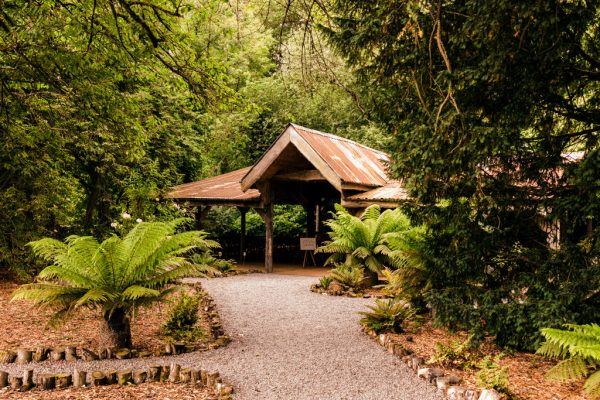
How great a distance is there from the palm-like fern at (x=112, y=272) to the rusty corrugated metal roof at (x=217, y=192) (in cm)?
817

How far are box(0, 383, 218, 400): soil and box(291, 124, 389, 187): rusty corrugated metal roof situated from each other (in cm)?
777

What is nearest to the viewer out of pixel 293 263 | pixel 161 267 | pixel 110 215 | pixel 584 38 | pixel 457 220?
pixel 457 220

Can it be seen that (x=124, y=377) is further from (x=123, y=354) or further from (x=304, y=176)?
(x=304, y=176)

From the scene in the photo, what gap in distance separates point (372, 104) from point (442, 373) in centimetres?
299

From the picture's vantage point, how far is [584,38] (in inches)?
199

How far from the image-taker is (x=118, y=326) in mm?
5371

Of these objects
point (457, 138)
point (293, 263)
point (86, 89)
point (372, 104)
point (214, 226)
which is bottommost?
point (293, 263)

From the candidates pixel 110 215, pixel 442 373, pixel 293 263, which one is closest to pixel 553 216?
pixel 442 373

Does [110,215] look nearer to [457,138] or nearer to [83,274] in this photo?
[83,274]

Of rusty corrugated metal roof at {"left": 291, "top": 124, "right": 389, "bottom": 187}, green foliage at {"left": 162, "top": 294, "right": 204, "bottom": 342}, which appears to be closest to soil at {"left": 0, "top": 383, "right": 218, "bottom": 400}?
green foliage at {"left": 162, "top": 294, "right": 204, "bottom": 342}

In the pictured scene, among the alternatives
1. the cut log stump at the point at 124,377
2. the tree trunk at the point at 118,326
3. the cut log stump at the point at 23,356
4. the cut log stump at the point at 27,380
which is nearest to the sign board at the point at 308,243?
the tree trunk at the point at 118,326

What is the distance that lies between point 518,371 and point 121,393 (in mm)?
3808

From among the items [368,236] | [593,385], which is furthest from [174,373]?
[368,236]

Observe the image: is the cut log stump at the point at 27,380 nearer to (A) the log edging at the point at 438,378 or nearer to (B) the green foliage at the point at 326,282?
(A) the log edging at the point at 438,378
